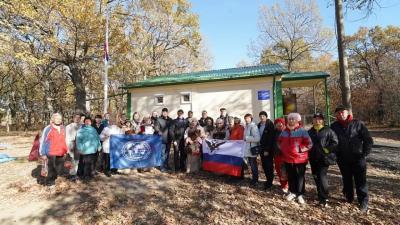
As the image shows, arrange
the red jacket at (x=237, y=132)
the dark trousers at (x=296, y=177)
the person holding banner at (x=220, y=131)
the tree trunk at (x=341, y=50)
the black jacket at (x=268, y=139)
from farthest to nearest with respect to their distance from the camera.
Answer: the tree trunk at (x=341, y=50) < the person holding banner at (x=220, y=131) < the red jacket at (x=237, y=132) < the black jacket at (x=268, y=139) < the dark trousers at (x=296, y=177)

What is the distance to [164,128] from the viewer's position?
8445 millimetres

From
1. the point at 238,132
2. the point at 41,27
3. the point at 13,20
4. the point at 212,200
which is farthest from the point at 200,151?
the point at 13,20

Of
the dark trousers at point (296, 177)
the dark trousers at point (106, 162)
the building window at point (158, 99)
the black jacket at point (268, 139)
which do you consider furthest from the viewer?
the building window at point (158, 99)

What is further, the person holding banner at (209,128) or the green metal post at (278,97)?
the green metal post at (278,97)

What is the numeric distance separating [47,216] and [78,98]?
1311cm

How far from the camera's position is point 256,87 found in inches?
505

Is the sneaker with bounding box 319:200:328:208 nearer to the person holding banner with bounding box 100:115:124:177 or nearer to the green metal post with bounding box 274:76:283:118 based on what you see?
the person holding banner with bounding box 100:115:124:177

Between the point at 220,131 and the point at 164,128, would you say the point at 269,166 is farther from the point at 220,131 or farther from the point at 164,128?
the point at 164,128

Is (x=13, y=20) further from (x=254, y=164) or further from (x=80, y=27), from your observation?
(x=254, y=164)

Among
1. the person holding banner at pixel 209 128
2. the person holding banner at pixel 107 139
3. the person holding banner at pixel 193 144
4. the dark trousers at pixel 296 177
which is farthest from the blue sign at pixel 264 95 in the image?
the dark trousers at pixel 296 177

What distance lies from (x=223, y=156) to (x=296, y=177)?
223 cm

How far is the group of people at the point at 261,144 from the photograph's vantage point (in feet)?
17.0

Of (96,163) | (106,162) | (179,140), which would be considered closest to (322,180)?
(179,140)

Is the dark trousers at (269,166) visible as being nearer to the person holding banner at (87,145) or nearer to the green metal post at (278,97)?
the person holding banner at (87,145)
